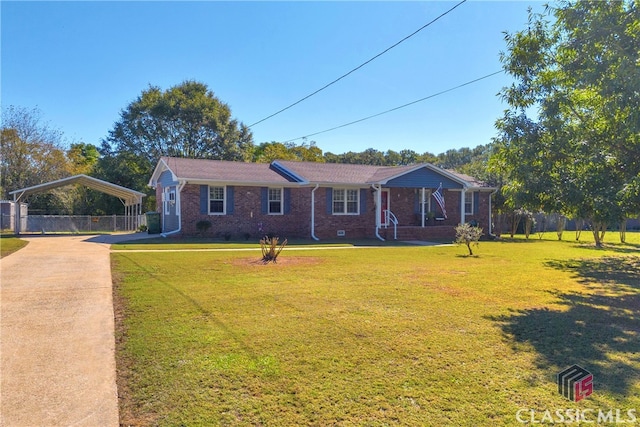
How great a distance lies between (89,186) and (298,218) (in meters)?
13.3

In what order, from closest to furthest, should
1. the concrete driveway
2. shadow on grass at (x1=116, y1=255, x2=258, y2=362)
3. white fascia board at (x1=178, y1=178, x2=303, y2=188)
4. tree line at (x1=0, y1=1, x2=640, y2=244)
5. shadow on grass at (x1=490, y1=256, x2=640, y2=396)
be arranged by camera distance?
the concrete driveway → shadow on grass at (x1=490, y1=256, x2=640, y2=396) → shadow on grass at (x1=116, y1=255, x2=258, y2=362) → tree line at (x1=0, y1=1, x2=640, y2=244) → white fascia board at (x1=178, y1=178, x2=303, y2=188)

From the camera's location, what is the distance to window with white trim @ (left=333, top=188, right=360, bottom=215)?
20.9 m

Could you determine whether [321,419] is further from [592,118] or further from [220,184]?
[220,184]

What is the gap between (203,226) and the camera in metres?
18.7

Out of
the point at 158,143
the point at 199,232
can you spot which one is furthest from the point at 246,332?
the point at 158,143

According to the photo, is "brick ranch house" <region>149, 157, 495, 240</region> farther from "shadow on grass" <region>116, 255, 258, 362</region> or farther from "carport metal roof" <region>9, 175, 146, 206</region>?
"shadow on grass" <region>116, 255, 258, 362</region>

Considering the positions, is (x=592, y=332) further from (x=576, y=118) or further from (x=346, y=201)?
(x=346, y=201)

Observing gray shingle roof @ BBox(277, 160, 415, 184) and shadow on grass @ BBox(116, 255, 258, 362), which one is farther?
gray shingle roof @ BBox(277, 160, 415, 184)

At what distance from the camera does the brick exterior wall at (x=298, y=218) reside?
18.7 meters

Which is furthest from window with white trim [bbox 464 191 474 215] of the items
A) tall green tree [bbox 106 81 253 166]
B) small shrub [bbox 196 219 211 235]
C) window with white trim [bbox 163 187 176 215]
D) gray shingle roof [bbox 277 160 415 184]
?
tall green tree [bbox 106 81 253 166]

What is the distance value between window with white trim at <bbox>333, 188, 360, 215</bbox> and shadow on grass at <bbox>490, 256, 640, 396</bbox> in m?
13.2

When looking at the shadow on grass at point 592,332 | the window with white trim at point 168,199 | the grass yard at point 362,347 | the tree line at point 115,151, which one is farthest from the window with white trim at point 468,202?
the window with white trim at point 168,199

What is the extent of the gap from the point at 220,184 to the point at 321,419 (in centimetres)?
1697

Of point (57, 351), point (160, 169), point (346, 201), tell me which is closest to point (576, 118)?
point (57, 351)
